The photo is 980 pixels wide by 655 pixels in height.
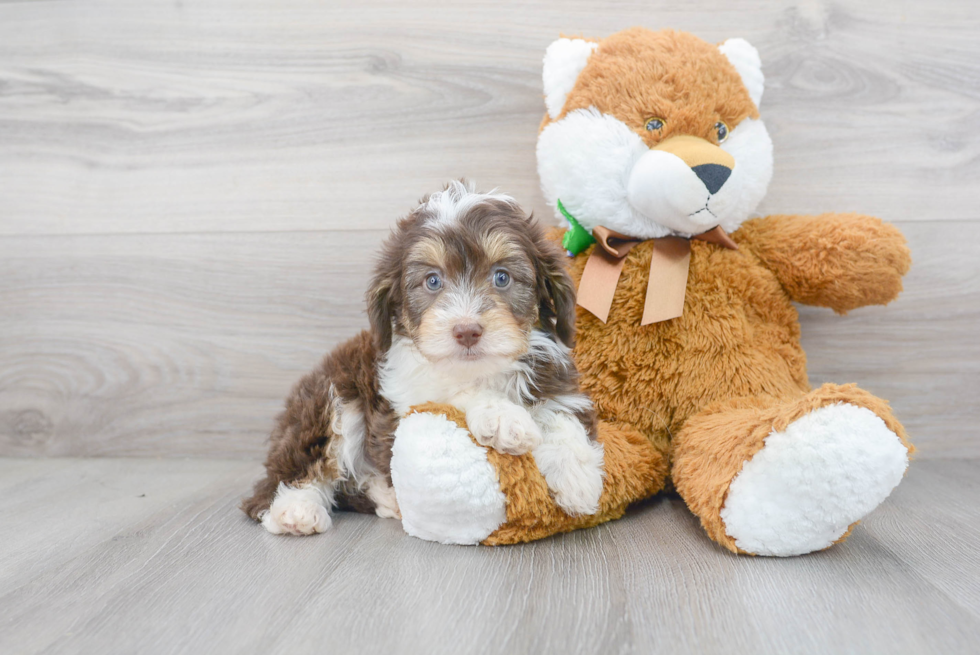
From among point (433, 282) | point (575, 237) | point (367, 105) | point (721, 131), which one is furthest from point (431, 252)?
point (367, 105)

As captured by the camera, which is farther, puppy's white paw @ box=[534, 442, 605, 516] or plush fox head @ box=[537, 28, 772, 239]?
plush fox head @ box=[537, 28, 772, 239]

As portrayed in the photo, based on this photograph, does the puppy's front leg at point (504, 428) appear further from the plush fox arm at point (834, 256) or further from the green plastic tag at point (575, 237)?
the plush fox arm at point (834, 256)

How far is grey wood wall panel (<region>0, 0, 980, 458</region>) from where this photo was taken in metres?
2.29

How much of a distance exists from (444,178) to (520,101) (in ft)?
1.20

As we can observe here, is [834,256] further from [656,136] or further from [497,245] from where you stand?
[497,245]

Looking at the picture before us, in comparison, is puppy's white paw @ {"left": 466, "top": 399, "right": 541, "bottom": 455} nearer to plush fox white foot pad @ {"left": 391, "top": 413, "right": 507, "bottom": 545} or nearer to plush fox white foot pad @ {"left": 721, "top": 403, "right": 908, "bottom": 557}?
plush fox white foot pad @ {"left": 391, "top": 413, "right": 507, "bottom": 545}

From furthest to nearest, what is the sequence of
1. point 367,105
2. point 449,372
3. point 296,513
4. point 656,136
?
point 367,105 → point 656,136 → point 296,513 → point 449,372

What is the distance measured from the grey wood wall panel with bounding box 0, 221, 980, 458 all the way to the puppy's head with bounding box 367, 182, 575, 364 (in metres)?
0.77

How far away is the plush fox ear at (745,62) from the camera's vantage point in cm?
200

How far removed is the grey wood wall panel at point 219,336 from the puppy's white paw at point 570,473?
109 centimetres

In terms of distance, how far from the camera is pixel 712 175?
1.79 m

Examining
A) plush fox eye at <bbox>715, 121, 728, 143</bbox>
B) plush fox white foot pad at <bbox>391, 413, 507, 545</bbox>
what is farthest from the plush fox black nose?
plush fox white foot pad at <bbox>391, 413, 507, 545</bbox>

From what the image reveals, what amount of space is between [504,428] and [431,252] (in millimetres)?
431

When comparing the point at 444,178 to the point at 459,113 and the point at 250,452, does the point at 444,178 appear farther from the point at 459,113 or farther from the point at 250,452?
the point at 250,452
